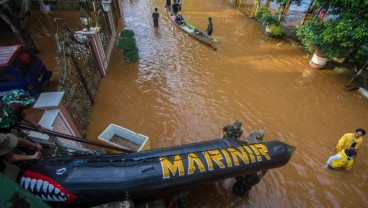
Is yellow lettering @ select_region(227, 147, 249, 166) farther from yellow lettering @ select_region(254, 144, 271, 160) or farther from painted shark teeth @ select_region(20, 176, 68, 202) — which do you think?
painted shark teeth @ select_region(20, 176, 68, 202)

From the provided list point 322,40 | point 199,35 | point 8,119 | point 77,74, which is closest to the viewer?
point 8,119

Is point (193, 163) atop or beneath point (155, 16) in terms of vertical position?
atop

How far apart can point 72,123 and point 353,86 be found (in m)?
10.9

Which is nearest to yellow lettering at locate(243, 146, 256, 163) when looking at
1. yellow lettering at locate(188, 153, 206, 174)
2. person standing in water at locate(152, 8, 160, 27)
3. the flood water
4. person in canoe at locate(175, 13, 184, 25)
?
yellow lettering at locate(188, 153, 206, 174)

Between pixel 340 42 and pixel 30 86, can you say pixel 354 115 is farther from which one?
pixel 30 86

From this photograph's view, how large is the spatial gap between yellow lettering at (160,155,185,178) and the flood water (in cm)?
186

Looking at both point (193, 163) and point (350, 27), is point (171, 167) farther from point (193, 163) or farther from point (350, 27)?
point (350, 27)

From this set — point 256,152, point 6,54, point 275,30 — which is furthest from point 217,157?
point 275,30

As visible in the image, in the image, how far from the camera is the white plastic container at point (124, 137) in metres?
5.52

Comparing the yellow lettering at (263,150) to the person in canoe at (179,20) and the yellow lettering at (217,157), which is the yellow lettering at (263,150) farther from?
the person in canoe at (179,20)

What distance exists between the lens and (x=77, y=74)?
20.6ft

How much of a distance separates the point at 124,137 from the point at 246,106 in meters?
4.64

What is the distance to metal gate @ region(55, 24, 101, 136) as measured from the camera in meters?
5.39

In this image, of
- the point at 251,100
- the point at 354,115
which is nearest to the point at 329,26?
the point at 354,115
